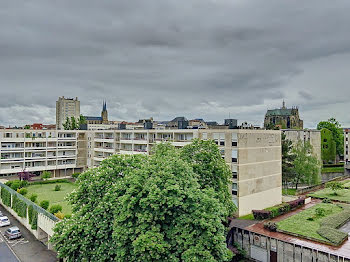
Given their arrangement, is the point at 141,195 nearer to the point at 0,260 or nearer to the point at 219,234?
the point at 219,234

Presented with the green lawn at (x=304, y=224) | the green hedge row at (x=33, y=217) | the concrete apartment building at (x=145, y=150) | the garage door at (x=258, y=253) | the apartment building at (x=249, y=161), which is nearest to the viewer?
the garage door at (x=258, y=253)

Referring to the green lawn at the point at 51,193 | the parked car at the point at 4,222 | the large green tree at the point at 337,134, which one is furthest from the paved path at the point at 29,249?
the large green tree at the point at 337,134

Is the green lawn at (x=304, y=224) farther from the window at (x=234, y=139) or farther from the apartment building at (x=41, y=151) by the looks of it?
the apartment building at (x=41, y=151)

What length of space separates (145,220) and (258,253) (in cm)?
1683

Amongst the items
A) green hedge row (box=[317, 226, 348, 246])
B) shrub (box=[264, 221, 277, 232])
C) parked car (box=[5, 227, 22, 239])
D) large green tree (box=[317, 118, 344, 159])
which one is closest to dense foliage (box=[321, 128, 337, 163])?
large green tree (box=[317, 118, 344, 159])

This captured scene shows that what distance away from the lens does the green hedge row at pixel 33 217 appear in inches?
1270

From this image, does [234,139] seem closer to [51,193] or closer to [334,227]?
[334,227]

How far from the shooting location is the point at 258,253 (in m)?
28.0

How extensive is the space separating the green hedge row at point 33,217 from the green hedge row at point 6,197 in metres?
9.85

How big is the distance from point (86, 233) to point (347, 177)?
71127mm

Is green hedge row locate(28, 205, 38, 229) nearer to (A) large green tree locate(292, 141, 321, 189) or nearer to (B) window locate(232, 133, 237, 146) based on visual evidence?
(B) window locate(232, 133, 237, 146)

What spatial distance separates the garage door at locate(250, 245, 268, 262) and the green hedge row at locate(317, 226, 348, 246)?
Answer: 641 cm

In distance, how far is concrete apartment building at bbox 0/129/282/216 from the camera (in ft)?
122

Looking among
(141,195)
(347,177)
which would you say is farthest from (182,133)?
(347,177)
